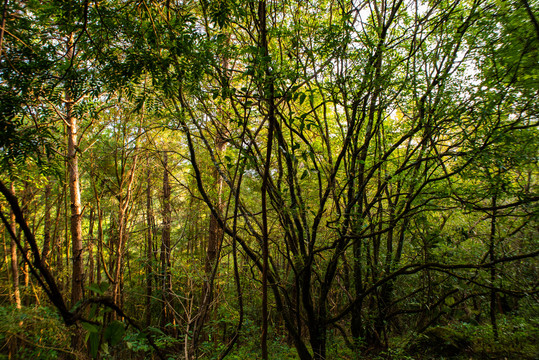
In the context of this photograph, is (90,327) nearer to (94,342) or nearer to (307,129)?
(94,342)

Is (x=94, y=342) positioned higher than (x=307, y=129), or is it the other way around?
A: (x=307, y=129)

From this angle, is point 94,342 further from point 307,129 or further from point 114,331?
point 307,129

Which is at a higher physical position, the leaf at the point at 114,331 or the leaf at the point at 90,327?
the leaf at the point at 90,327

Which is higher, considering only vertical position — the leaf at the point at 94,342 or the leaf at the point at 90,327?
the leaf at the point at 90,327

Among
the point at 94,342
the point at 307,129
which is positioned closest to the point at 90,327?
the point at 94,342

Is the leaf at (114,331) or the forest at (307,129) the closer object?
the leaf at (114,331)

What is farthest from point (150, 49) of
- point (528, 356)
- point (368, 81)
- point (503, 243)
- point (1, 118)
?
point (528, 356)

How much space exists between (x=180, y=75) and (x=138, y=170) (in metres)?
4.28

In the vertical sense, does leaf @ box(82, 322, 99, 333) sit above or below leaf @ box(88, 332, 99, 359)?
above

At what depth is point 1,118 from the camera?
175 cm

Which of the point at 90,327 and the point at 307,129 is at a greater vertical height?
the point at 307,129

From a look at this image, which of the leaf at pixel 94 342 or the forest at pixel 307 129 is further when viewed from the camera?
the forest at pixel 307 129

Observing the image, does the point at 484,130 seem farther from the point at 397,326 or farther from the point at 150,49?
the point at 397,326

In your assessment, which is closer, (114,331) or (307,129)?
(114,331)
